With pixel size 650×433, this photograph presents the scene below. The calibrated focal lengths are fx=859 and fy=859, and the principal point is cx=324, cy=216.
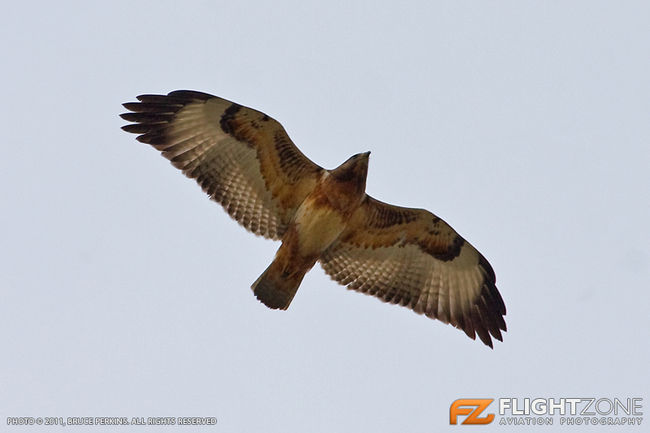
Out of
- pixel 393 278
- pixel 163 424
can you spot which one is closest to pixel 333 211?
pixel 393 278

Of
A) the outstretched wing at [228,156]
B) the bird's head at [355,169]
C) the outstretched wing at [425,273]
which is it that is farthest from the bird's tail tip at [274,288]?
the bird's head at [355,169]

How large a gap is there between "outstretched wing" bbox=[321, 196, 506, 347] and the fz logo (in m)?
1.02

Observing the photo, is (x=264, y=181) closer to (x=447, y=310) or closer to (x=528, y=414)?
(x=447, y=310)

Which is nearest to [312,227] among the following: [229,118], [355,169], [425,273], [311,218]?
[311,218]

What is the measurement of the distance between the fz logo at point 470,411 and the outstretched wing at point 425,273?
102cm

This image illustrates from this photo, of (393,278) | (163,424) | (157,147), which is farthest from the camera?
(393,278)

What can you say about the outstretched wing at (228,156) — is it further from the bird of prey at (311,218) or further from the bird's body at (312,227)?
the bird's body at (312,227)

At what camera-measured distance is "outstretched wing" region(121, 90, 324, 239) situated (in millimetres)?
12000

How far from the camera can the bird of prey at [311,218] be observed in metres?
11.8

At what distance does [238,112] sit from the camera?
1190 cm

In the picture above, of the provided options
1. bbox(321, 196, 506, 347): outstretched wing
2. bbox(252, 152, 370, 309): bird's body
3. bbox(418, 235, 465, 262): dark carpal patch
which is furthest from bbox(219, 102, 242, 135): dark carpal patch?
bbox(418, 235, 465, 262): dark carpal patch

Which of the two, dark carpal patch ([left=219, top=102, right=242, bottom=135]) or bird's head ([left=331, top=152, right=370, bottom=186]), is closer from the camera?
bird's head ([left=331, top=152, right=370, bottom=186])

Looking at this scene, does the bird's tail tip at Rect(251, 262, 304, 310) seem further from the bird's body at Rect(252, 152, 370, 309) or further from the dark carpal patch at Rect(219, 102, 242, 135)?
the dark carpal patch at Rect(219, 102, 242, 135)

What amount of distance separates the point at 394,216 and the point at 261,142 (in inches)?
85.1
